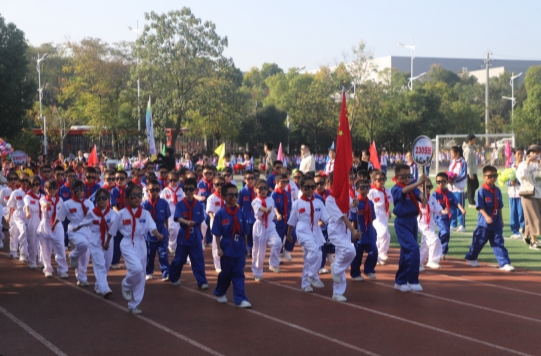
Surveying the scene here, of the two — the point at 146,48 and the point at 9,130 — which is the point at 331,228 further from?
the point at 146,48

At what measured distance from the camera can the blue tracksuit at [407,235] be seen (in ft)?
31.7

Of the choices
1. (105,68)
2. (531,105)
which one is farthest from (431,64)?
(105,68)

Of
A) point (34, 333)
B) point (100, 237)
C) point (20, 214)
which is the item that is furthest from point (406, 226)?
Answer: point (20, 214)

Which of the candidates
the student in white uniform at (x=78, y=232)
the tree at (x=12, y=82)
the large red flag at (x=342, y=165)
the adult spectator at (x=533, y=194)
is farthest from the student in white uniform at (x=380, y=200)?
the tree at (x=12, y=82)

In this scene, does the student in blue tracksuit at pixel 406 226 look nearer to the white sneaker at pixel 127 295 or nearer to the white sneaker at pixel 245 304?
the white sneaker at pixel 245 304

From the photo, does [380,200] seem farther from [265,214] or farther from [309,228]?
[309,228]

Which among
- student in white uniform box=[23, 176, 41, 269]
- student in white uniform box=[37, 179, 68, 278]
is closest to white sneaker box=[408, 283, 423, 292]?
student in white uniform box=[37, 179, 68, 278]

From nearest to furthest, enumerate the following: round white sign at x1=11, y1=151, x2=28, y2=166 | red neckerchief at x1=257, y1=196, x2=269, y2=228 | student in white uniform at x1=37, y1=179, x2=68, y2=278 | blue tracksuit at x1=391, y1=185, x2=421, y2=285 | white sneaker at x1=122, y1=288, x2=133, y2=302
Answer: white sneaker at x1=122, y1=288, x2=133, y2=302 < blue tracksuit at x1=391, y1=185, x2=421, y2=285 < red neckerchief at x1=257, y1=196, x2=269, y2=228 < student in white uniform at x1=37, y1=179, x2=68, y2=278 < round white sign at x1=11, y1=151, x2=28, y2=166

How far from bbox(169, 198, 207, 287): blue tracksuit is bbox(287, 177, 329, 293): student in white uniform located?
4.50ft

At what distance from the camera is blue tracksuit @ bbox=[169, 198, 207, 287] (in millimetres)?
9992

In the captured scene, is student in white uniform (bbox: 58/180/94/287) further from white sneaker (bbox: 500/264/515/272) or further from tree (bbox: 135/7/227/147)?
tree (bbox: 135/7/227/147)

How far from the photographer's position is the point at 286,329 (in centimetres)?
768

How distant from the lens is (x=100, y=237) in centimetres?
960

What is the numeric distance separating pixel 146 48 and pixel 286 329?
3609 centimetres
